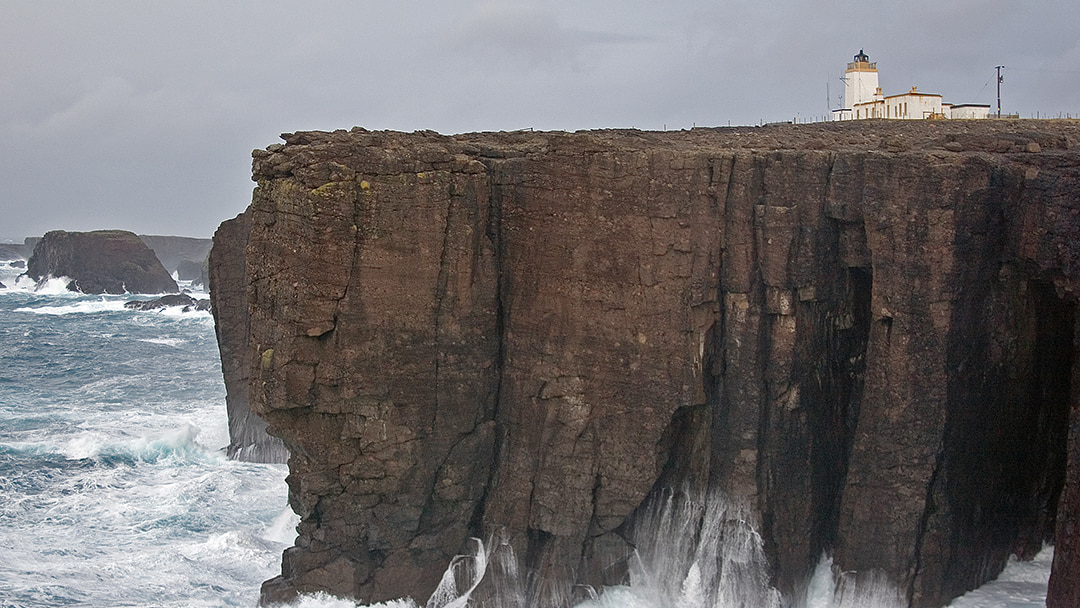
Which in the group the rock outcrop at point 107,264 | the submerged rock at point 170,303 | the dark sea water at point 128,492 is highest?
the rock outcrop at point 107,264

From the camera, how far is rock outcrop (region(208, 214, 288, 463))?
123ft

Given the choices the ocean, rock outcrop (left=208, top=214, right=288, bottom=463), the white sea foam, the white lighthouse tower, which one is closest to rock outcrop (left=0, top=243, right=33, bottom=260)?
the ocean

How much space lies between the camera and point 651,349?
2327 centimetres

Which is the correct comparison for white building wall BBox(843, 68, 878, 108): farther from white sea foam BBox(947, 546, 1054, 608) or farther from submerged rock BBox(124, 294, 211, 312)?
submerged rock BBox(124, 294, 211, 312)

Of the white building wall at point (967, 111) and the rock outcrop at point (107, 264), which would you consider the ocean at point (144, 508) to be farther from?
the rock outcrop at point (107, 264)

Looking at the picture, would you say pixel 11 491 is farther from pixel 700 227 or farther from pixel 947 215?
pixel 947 215

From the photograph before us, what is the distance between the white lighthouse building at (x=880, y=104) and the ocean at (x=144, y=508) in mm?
19751

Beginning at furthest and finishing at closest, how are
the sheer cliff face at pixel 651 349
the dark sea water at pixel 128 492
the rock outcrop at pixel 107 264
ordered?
the rock outcrop at pixel 107 264 → the dark sea water at pixel 128 492 → the sheer cliff face at pixel 651 349

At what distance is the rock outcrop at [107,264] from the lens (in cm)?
10062

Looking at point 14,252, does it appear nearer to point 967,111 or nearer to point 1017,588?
point 967,111

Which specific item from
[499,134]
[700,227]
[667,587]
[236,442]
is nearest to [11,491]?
[236,442]

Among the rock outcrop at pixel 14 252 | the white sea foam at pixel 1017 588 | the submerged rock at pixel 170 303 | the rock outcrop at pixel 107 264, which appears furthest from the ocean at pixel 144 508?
the rock outcrop at pixel 14 252

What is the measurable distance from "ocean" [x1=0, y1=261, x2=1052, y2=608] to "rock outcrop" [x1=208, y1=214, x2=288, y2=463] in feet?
2.67

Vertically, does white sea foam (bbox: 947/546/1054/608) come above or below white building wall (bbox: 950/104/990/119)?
below
